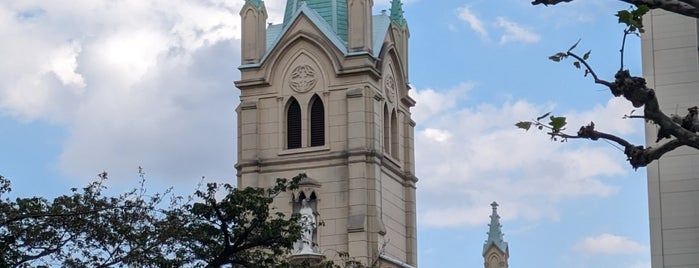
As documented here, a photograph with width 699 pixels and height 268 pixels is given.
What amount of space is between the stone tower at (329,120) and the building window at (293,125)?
4cm

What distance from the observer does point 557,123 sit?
12273 mm

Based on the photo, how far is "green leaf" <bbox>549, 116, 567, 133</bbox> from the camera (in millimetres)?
12195

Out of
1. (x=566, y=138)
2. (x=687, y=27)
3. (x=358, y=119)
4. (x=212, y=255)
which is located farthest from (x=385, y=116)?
(x=566, y=138)

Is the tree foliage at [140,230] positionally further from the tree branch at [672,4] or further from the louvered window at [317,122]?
the louvered window at [317,122]

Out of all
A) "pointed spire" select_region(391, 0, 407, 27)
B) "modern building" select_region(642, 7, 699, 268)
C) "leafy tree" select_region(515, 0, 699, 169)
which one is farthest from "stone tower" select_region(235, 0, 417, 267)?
"leafy tree" select_region(515, 0, 699, 169)

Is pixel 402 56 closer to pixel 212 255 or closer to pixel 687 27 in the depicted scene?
pixel 687 27

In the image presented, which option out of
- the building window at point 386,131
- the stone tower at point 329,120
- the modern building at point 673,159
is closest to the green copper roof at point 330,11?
the stone tower at point 329,120

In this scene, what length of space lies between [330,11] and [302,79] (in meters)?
2.73

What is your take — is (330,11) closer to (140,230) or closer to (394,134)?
(394,134)

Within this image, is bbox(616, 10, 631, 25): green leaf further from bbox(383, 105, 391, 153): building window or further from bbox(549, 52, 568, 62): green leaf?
bbox(383, 105, 391, 153): building window

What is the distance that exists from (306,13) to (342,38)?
1.53 metres

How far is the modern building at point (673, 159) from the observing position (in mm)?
29203

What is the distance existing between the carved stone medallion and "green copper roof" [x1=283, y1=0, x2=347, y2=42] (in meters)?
1.67

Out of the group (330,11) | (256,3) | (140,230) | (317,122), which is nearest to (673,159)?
(140,230)
